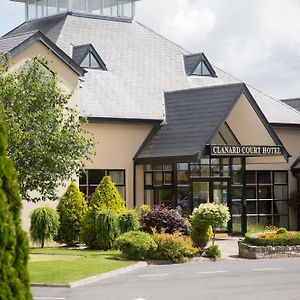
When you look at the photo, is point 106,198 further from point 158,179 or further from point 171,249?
point 158,179

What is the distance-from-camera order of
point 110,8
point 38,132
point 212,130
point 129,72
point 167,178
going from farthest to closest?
1. point 110,8
2. point 129,72
3. point 167,178
4. point 212,130
5. point 38,132

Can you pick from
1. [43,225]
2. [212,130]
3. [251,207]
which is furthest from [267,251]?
[251,207]

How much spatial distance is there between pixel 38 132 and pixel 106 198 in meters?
5.45

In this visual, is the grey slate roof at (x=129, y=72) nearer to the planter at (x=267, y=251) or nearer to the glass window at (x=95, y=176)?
the glass window at (x=95, y=176)

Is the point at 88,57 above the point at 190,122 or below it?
above

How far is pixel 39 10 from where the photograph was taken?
144 ft

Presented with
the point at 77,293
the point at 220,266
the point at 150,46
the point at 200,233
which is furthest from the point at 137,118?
the point at 77,293

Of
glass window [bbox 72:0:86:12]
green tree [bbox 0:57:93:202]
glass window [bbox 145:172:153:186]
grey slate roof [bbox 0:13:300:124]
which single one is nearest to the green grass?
green tree [bbox 0:57:93:202]

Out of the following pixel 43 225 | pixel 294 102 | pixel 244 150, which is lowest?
pixel 43 225

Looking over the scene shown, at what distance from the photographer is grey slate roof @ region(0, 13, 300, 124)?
36.2m

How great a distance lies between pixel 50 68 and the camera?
32.2m

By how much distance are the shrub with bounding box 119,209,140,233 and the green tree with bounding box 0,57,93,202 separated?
2.91 metres

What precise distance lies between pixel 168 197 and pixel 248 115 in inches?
182

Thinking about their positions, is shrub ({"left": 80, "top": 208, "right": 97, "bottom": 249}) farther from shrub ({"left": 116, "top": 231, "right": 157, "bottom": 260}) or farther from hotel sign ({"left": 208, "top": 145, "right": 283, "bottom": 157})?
hotel sign ({"left": 208, "top": 145, "right": 283, "bottom": 157})
